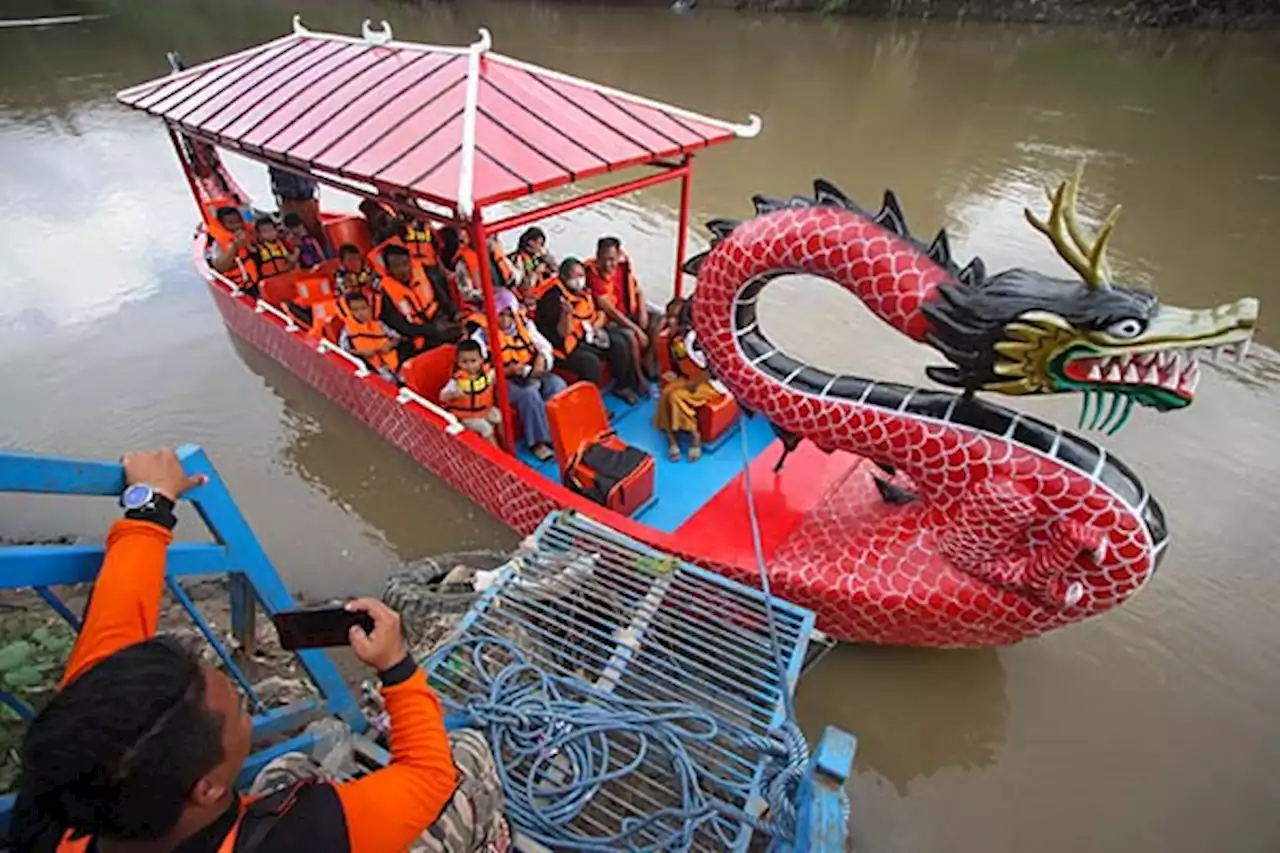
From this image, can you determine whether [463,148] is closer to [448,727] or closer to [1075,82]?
[448,727]

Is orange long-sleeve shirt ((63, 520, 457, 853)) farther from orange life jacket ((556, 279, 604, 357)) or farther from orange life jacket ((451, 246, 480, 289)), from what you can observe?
orange life jacket ((451, 246, 480, 289))

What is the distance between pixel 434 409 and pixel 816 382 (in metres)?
2.08

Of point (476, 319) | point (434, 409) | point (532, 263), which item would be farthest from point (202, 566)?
point (532, 263)

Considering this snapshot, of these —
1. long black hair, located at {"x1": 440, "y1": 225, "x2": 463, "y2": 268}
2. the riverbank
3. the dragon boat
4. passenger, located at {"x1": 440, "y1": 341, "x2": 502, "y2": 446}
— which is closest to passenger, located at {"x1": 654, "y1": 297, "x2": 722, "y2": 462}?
the dragon boat

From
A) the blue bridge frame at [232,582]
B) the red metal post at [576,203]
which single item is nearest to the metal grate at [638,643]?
the blue bridge frame at [232,582]

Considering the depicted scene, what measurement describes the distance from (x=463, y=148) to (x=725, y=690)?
251 centimetres

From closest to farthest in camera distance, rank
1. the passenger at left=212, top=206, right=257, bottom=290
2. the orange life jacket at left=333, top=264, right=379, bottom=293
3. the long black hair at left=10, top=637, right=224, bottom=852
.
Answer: the long black hair at left=10, top=637, right=224, bottom=852 → the orange life jacket at left=333, top=264, right=379, bottom=293 → the passenger at left=212, top=206, right=257, bottom=290

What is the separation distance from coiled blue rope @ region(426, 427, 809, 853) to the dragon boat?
0.78 metres

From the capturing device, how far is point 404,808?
1.36 m

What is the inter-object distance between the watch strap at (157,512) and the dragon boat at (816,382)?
67.9 inches

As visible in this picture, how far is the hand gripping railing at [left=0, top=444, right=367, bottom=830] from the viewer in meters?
1.52

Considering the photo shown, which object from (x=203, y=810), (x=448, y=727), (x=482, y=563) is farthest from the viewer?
(x=482, y=563)

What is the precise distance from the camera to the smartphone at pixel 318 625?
1.57m

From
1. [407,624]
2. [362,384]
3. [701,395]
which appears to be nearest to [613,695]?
[407,624]
